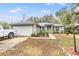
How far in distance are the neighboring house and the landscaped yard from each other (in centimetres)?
9

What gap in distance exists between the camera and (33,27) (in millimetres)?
3621

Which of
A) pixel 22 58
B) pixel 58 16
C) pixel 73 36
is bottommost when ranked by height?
pixel 22 58

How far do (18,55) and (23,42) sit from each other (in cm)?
18

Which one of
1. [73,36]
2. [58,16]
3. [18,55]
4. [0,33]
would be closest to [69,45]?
[73,36]

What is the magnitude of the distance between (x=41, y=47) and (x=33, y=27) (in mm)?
Result: 263

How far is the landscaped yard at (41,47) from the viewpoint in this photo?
11.6 ft

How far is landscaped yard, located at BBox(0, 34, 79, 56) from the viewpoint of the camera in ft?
11.6

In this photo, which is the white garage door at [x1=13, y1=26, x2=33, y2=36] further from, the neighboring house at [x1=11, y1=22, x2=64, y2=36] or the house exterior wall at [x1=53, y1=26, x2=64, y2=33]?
the house exterior wall at [x1=53, y1=26, x2=64, y2=33]

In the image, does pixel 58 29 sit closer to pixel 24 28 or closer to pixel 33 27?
pixel 33 27

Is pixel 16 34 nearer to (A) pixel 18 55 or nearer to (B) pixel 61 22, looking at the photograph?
(A) pixel 18 55

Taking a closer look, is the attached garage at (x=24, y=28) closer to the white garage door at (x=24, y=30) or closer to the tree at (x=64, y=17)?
the white garage door at (x=24, y=30)

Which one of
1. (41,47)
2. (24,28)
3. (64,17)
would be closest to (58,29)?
(64,17)

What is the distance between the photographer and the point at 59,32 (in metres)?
3.60

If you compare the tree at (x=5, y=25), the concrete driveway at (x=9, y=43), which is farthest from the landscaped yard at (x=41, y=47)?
the tree at (x=5, y=25)
